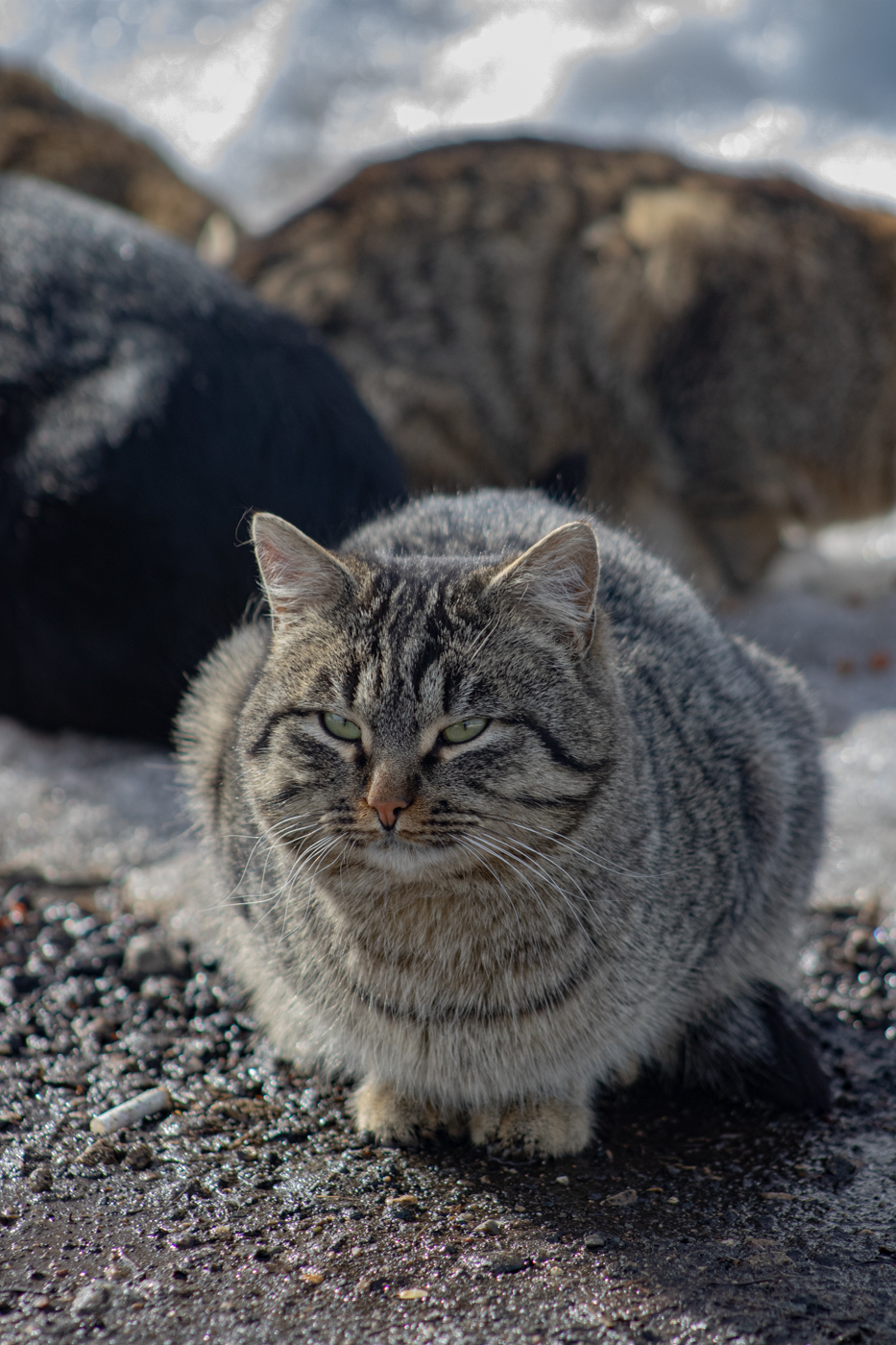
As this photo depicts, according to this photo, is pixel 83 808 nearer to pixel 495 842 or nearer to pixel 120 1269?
pixel 120 1269

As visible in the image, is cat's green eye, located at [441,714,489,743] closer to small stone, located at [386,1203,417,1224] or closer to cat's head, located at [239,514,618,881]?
cat's head, located at [239,514,618,881]

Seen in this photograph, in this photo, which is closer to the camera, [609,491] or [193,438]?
[193,438]

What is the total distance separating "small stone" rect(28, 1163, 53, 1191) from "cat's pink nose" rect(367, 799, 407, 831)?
0.78 m

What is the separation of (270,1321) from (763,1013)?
110 cm

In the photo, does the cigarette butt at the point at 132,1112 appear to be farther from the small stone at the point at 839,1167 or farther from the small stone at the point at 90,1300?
the small stone at the point at 839,1167

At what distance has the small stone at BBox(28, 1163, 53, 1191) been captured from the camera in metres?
1.69

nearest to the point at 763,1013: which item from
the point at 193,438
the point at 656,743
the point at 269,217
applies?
the point at 656,743

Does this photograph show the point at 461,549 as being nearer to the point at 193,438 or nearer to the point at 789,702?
the point at 789,702

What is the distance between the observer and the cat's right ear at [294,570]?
69.2 inches

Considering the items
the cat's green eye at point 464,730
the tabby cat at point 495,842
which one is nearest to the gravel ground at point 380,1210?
the tabby cat at point 495,842

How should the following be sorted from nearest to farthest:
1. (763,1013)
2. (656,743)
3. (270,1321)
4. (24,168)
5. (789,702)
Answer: (270,1321) < (656,743) < (763,1013) < (789,702) < (24,168)

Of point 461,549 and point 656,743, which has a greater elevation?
point 461,549

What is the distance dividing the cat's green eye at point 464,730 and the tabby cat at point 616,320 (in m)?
2.87

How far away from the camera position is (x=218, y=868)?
2164 mm
